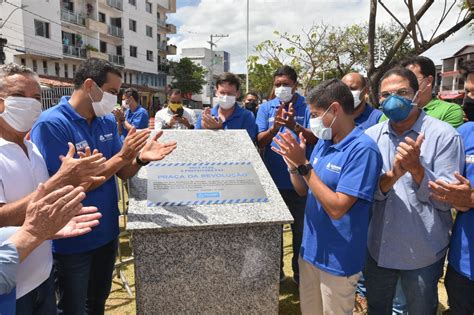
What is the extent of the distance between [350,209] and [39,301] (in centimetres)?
182

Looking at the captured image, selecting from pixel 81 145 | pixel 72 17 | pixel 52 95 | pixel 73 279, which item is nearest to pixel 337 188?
pixel 81 145

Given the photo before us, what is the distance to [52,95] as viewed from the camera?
1736 cm

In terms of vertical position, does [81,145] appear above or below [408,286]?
above

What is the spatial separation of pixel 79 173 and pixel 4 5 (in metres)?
27.3

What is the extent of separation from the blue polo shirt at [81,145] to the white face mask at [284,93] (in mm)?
1768

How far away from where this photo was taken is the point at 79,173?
1.93 metres

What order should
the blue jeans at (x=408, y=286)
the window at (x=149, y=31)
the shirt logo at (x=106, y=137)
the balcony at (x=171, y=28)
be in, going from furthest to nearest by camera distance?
1. the balcony at (x=171, y=28)
2. the window at (x=149, y=31)
3. the shirt logo at (x=106, y=137)
4. the blue jeans at (x=408, y=286)

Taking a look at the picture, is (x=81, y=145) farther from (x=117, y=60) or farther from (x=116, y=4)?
(x=116, y=4)

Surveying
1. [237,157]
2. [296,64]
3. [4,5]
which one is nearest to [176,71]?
[4,5]

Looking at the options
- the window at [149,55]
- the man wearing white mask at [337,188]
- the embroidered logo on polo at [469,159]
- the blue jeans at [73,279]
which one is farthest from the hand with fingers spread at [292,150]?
the window at [149,55]

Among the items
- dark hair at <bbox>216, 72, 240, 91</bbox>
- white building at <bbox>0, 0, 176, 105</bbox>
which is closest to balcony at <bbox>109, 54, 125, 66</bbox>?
white building at <bbox>0, 0, 176, 105</bbox>

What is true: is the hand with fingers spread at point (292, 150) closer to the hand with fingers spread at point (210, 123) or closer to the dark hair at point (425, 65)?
the hand with fingers spread at point (210, 123)

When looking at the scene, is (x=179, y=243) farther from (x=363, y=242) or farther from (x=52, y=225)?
(x=363, y=242)

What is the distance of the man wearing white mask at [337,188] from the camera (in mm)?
1950
